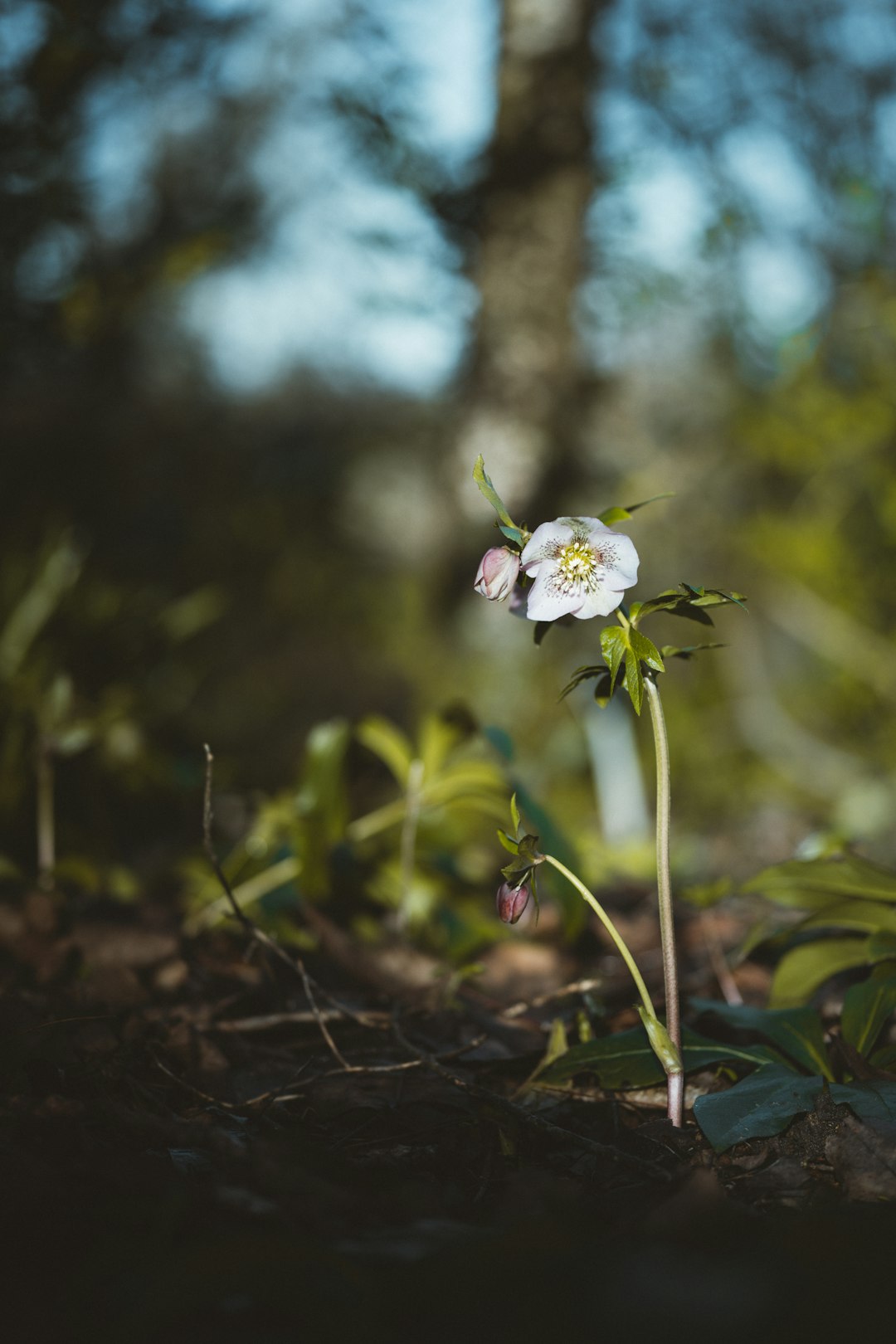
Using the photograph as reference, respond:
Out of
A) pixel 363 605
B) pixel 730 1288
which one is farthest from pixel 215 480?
pixel 730 1288

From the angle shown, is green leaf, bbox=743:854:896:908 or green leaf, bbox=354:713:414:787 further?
green leaf, bbox=354:713:414:787

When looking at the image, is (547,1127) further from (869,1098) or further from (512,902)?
(869,1098)

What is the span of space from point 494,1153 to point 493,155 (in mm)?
3899

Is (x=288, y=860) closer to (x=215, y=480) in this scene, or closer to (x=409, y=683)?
(x=409, y=683)

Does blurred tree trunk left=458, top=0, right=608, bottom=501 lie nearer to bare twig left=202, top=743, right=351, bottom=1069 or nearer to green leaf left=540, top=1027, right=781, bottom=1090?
bare twig left=202, top=743, right=351, bottom=1069

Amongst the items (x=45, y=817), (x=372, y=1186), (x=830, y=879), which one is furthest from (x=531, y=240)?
(x=372, y=1186)

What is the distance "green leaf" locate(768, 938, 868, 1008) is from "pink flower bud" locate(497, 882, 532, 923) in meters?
0.60

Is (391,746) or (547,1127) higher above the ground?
(547,1127)

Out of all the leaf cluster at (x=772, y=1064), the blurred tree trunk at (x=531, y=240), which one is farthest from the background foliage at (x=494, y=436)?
the leaf cluster at (x=772, y=1064)

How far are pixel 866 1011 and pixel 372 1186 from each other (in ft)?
2.18

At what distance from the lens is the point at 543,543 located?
Answer: 1.01m

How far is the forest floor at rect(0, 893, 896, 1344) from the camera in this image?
23.6 inches

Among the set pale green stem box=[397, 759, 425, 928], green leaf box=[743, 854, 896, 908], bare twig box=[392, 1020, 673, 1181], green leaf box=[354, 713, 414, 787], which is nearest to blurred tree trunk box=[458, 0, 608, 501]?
green leaf box=[354, 713, 414, 787]

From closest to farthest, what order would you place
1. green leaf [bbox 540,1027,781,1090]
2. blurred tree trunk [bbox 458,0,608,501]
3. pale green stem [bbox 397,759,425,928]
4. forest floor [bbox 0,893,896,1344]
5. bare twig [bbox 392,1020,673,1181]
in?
forest floor [bbox 0,893,896,1344] → bare twig [bbox 392,1020,673,1181] → green leaf [bbox 540,1027,781,1090] → pale green stem [bbox 397,759,425,928] → blurred tree trunk [bbox 458,0,608,501]
